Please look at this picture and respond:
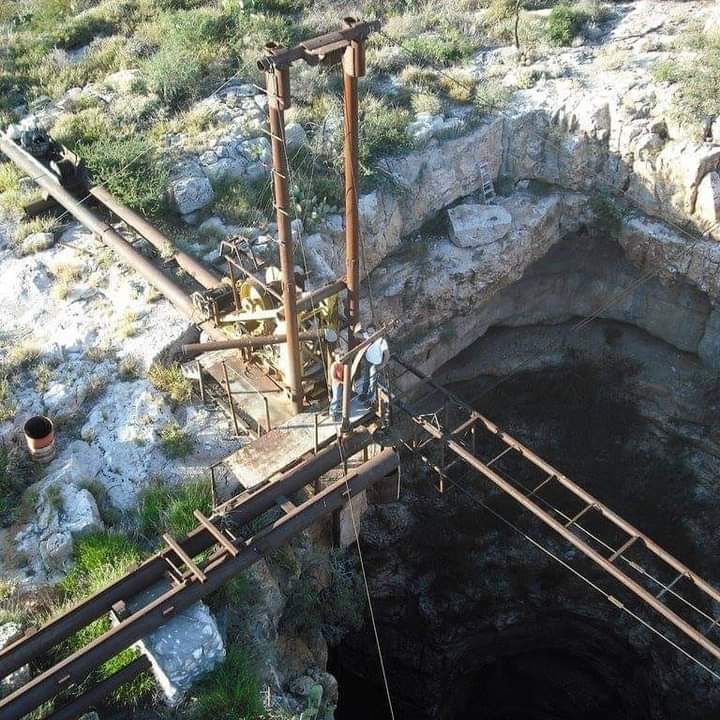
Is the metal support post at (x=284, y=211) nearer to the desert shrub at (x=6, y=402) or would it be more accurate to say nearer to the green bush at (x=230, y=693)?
the green bush at (x=230, y=693)

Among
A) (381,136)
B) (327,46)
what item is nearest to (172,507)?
(327,46)

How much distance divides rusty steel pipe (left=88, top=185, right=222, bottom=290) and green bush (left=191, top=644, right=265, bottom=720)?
474 cm

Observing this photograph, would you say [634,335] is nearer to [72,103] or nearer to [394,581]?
[394,581]

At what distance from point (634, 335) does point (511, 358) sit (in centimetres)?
229

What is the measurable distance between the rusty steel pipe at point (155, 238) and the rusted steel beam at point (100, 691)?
4.82m

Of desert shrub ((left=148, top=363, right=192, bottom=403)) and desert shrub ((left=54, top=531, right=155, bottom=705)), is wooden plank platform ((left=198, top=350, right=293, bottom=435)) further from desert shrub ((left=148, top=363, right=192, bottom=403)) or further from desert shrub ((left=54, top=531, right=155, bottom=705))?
desert shrub ((left=54, top=531, right=155, bottom=705))

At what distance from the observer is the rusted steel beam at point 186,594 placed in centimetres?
720

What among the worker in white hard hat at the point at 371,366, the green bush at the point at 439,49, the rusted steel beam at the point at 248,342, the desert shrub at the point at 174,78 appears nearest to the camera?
the worker in white hard hat at the point at 371,366

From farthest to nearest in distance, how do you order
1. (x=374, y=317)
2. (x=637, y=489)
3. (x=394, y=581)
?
1. (x=637, y=489)
2. (x=394, y=581)
3. (x=374, y=317)

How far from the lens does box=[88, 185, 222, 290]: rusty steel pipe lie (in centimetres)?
1131

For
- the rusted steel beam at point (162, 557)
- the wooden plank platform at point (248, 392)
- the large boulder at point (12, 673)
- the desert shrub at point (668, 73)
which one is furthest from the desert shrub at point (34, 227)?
the desert shrub at point (668, 73)

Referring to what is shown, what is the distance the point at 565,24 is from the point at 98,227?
9.60 metres

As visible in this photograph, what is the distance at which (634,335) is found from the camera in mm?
15945

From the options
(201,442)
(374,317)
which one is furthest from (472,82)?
(201,442)
